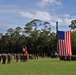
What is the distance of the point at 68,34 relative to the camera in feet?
178

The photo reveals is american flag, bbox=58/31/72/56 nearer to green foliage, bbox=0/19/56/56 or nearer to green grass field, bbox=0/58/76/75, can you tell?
green grass field, bbox=0/58/76/75

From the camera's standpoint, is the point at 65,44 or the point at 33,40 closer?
the point at 65,44

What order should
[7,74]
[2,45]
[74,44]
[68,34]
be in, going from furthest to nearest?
1. [2,45]
2. [74,44]
3. [68,34]
4. [7,74]

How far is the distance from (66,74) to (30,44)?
4774 inches

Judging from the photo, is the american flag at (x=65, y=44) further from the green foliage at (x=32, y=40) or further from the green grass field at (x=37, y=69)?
the green foliage at (x=32, y=40)

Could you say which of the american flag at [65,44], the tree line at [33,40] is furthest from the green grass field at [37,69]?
the tree line at [33,40]

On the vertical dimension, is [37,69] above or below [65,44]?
below

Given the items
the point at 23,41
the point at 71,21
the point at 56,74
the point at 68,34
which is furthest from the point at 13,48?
the point at 56,74

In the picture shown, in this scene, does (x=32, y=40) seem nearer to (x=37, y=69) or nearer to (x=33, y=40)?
(x=33, y=40)

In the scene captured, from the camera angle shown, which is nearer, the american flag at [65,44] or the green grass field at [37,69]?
the green grass field at [37,69]

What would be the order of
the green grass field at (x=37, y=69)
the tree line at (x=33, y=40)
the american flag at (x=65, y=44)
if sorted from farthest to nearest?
the tree line at (x=33, y=40), the american flag at (x=65, y=44), the green grass field at (x=37, y=69)

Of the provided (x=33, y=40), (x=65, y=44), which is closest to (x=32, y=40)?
(x=33, y=40)

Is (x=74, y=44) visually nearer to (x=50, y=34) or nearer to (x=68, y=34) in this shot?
(x=50, y=34)

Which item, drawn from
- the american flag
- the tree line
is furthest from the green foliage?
the american flag
